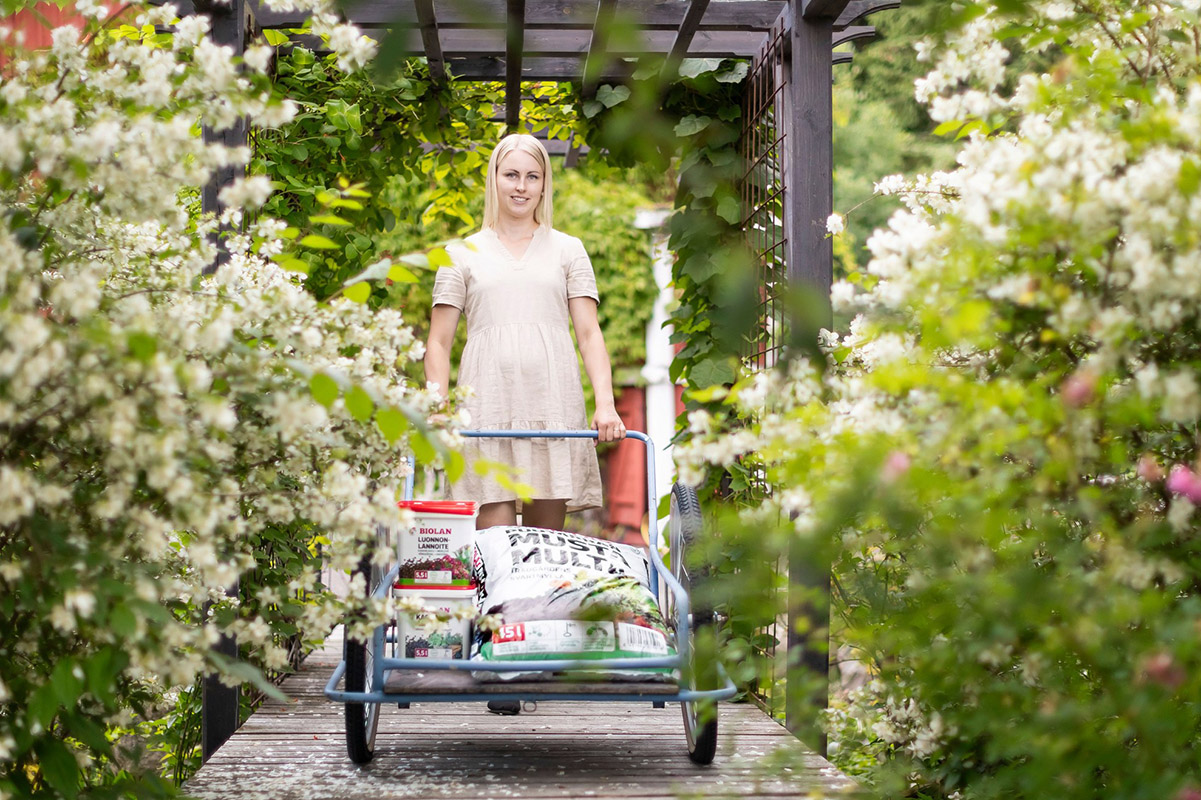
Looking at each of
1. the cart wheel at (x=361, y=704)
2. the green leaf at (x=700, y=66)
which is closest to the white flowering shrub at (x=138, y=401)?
the cart wheel at (x=361, y=704)

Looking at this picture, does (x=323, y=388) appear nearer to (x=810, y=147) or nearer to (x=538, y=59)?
(x=810, y=147)

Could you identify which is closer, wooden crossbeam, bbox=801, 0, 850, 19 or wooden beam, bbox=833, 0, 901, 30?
wooden crossbeam, bbox=801, 0, 850, 19

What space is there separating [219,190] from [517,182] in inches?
35.7

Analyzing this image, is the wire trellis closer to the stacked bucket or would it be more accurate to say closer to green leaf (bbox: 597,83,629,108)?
green leaf (bbox: 597,83,629,108)

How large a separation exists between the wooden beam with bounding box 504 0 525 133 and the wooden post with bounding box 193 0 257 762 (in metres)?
0.80

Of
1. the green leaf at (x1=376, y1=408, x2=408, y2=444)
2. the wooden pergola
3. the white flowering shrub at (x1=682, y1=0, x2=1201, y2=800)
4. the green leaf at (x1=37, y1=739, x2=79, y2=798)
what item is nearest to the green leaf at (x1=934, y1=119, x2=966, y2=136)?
the white flowering shrub at (x1=682, y1=0, x2=1201, y2=800)

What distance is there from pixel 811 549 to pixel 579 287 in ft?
7.34

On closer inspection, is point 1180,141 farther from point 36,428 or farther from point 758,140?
point 758,140

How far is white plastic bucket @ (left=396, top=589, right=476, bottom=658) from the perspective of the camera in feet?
8.73

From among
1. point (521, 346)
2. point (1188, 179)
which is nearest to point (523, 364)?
point (521, 346)

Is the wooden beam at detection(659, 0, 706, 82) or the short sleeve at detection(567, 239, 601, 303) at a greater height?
the wooden beam at detection(659, 0, 706, 82)

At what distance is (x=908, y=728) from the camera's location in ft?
8.70

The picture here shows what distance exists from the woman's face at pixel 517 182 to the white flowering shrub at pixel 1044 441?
187 centimetres

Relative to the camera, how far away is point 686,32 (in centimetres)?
361
